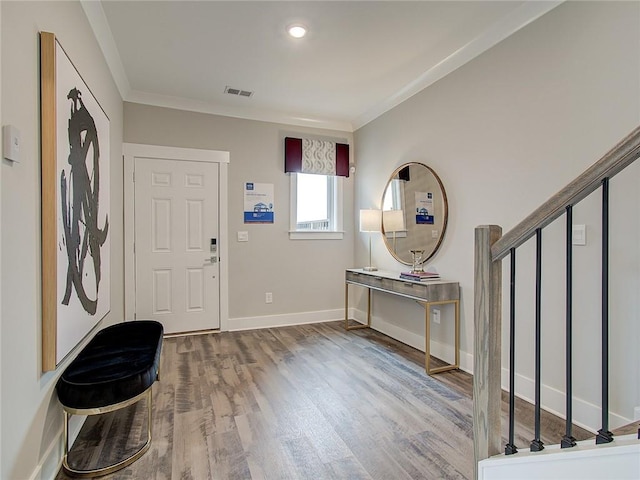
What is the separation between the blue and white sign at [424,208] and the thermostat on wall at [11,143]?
301 cm

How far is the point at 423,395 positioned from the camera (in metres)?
2.56

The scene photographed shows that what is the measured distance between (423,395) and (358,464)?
3.09ft

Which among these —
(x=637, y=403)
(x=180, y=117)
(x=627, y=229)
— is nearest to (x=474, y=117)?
(x=627, y=229)

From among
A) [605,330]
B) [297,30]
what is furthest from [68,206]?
[605,330]

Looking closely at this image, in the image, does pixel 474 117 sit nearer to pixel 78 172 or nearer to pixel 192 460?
pixel 78 172

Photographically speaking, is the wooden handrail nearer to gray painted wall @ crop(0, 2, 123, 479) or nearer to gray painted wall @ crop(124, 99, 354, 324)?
gray painted wall @ crop(0, 2, 123, 479)

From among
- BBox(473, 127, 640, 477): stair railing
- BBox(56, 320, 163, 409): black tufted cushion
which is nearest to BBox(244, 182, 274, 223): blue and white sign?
BBox(56, 320, 163, 409): black tufted cushion

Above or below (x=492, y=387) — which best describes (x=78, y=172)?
above

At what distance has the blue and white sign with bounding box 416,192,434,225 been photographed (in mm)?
3412

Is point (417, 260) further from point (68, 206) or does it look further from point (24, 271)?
point (24, 271)

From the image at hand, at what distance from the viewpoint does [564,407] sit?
2.23m

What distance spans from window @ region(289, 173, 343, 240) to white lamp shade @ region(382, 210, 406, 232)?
0.96 metres

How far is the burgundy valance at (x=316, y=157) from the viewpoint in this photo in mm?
4469

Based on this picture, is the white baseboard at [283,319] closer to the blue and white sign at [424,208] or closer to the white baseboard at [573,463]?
the blue and white sign at [424,208]
